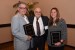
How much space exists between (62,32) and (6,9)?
3245mm

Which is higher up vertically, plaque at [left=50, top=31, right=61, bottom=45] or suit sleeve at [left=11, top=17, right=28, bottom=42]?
suit sleeve at [left=11, top=17, right=28, bottom=42]

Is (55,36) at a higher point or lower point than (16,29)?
lower

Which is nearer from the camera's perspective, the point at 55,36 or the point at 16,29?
the point at 16,29

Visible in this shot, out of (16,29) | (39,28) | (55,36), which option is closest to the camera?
(16,29)

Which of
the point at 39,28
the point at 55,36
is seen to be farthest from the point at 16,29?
the point at 55,36

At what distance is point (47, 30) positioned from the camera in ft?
9.98

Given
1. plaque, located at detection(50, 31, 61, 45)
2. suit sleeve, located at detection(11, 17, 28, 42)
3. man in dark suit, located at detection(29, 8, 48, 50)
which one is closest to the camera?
suit sleeve, located at detection(11, 17, 28, 42)

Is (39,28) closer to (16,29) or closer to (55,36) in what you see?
(55,36)

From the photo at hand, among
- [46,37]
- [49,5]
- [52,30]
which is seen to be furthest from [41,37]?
[49,5]

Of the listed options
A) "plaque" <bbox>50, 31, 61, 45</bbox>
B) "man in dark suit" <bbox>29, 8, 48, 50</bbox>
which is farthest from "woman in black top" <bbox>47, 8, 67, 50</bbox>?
"man in dark suit" <bbox>29, 8, 48, 50</bbox>

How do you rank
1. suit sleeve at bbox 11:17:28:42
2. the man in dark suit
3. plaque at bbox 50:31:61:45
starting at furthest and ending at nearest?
1. the man in dark suit
2. plaque at bbox 50:31:61:45
3. suit sleeve at bbox 11:17:28:42

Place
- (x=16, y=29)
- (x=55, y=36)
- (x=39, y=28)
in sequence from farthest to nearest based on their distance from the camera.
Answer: (x=39, y=28) < (x=55, y=36) < (x=16, y=29)

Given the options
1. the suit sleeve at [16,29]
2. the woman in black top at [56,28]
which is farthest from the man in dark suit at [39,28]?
Result: the suit sleeve at [16,29]

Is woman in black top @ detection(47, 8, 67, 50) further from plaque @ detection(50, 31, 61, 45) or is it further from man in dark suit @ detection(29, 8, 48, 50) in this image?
man in dark suit @ detection(29, 8, 48, 50)
